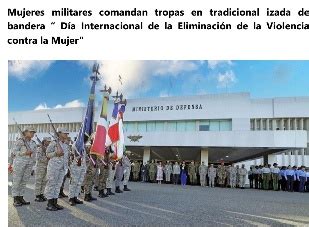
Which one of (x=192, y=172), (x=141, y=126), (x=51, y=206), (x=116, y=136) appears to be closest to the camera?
(x=51, y=206)

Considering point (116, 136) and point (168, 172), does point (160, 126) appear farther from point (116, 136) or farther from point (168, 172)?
point (116, 136)

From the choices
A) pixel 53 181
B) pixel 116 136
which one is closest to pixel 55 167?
pixel 53 181

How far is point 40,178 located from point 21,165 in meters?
0.89

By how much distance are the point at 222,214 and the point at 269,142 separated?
13.6 meters

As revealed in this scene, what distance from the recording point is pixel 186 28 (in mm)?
6484

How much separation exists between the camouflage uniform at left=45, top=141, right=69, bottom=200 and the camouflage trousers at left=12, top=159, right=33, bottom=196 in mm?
662

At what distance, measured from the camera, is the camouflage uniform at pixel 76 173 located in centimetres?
702

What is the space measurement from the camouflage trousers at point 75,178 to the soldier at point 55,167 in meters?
A: 0.43

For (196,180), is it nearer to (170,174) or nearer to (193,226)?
(170,174)

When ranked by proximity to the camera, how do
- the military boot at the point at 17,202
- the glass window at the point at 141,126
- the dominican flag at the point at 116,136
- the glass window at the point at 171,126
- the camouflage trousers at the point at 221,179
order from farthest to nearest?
the glass window at the point at 141,126 < the glass window at the point at 171,126 < the camouflage trousers at the point at 221,179 < the dominican flag at the point at 116,136 < the military boot at the point at 17,202

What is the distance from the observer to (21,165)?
678cm

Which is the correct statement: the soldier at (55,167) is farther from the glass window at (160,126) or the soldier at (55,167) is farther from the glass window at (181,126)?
the glass window at (160,126)

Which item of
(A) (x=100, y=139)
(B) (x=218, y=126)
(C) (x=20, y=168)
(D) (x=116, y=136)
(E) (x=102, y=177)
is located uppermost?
(B) (x=218, y=126)

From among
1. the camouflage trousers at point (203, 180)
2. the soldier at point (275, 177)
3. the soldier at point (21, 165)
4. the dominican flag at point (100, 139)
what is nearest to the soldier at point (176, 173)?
the camouflage trousers at point (203, 180)
